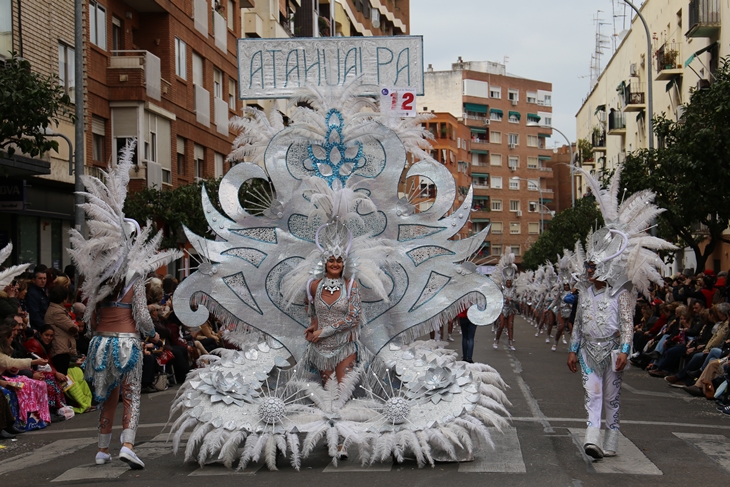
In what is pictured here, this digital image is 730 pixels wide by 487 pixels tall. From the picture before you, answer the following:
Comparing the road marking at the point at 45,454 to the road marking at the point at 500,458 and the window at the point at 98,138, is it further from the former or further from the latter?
the window at the point at 98,138

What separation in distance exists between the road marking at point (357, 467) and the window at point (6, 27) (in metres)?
14.5

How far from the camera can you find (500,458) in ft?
28.2

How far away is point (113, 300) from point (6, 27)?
1347 centimetres

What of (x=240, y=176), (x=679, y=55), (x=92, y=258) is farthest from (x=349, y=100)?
(x=679, y=55)

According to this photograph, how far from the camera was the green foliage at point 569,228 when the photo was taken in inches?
1768

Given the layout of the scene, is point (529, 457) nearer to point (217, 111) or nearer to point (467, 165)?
point (217, 111)

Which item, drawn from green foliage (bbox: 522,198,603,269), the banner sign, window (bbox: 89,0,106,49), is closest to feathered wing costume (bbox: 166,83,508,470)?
the banner sign

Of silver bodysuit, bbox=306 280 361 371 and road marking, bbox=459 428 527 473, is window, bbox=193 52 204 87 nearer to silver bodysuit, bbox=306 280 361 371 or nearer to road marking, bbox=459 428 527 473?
silver bodysuit, bbox=306 280 361 371

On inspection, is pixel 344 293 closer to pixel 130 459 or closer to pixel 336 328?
pixel 336 328

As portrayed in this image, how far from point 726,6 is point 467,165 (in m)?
68.3

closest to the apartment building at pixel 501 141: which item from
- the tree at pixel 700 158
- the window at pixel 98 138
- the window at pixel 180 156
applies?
the window at pixel 180 156

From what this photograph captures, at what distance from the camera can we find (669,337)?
18.0m

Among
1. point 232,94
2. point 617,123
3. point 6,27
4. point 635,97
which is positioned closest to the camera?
point 6,27

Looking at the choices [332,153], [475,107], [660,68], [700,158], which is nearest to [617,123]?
[660,68]
